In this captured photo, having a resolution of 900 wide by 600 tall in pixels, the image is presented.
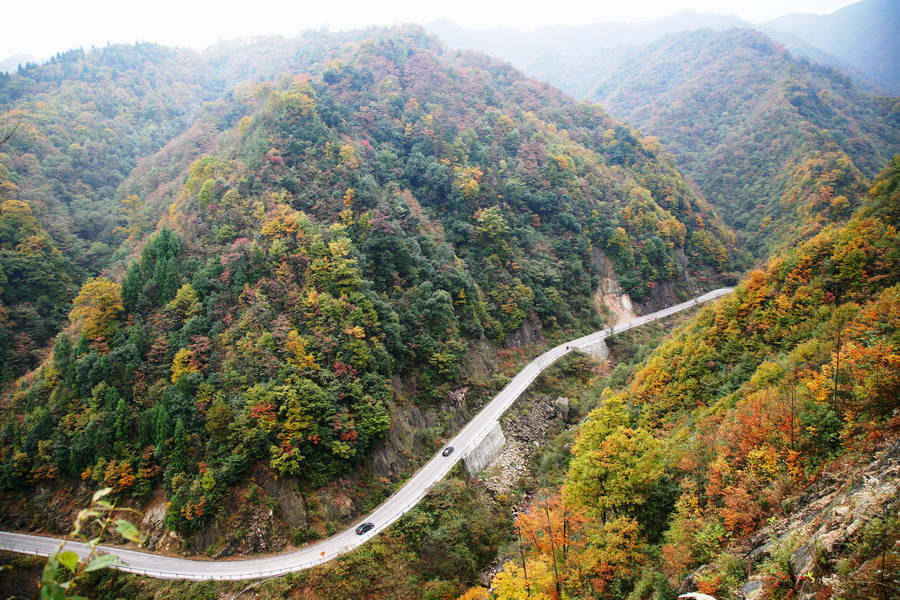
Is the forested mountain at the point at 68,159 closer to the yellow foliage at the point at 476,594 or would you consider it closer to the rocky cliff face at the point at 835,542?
the yellow foliage at the point at 476,594

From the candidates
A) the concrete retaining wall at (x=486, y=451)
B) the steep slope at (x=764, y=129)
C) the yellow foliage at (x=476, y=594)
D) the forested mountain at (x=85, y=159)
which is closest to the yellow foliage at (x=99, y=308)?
the forested mountain at (x=85, y=159)

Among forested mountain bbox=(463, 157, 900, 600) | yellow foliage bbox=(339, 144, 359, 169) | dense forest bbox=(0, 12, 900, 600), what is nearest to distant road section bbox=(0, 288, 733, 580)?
dense forest bbox=(0, 12, 900, 600)

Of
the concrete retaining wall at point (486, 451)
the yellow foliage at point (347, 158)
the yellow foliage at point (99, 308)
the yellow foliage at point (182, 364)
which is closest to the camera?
the yellow foliage at point (182, 364)

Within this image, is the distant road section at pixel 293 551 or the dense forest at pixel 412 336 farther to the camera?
the distant road section at pixel 293 551

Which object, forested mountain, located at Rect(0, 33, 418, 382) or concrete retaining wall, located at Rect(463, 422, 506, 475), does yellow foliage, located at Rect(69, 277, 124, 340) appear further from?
concrete retaining wall, located at Rect(463, 422, 506, 475)

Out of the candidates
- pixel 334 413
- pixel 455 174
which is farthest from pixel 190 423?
pixel 455 174

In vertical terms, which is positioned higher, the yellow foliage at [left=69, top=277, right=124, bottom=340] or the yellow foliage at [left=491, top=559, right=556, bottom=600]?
the yellow foliage at [left=69, top=277, right=124, bottom=340]

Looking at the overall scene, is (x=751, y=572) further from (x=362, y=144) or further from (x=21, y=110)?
(x=21, y=110)
